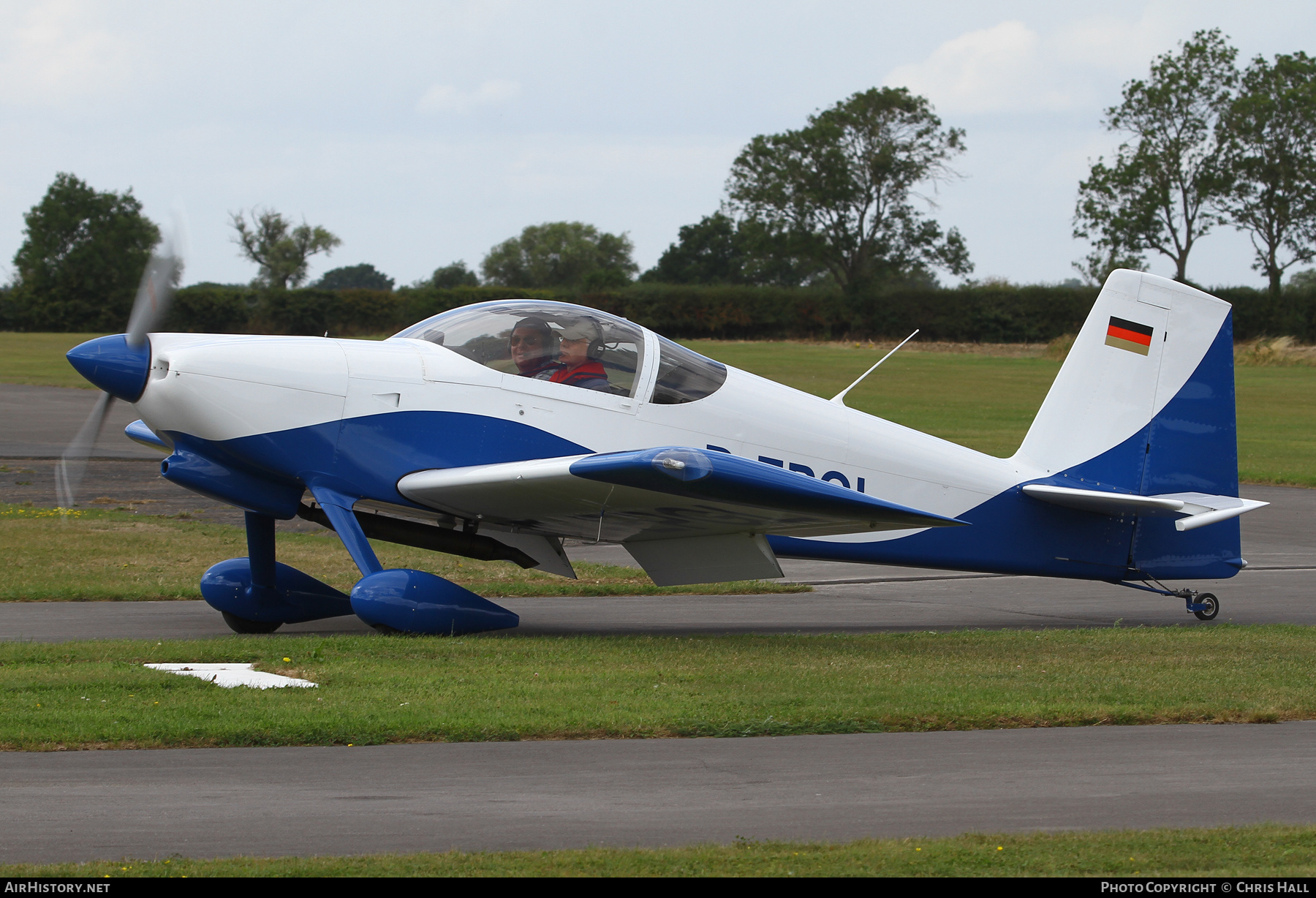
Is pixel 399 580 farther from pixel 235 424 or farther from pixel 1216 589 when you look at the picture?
pixel 1216 589

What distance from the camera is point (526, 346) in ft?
30.5

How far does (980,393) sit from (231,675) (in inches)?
1633

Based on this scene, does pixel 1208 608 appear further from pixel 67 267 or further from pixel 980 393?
pixel 67 267

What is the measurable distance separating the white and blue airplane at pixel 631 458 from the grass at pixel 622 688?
0.77m

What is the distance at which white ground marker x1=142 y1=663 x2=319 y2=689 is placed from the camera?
23.9 ft

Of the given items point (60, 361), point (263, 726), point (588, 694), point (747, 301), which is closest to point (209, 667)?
point (263, 726)

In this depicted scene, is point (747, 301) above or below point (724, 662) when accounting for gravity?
above

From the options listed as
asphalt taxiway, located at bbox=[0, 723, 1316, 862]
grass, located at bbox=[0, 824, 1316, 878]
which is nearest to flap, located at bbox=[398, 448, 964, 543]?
asphalt taxiway, located at bbox=[0, 723, 1316, 862]

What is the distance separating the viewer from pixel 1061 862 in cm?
459

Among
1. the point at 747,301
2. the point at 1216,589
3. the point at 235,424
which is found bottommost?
the point at 1216,589

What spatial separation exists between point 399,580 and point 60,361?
5183cm

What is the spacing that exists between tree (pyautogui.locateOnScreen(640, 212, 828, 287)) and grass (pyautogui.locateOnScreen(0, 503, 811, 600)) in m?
68.3

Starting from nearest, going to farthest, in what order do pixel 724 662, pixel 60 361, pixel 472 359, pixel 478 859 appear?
pixel 478 859
pixel 724 662
pixel 472 359
pixel 60 361

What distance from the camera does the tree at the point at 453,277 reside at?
2623 inches
